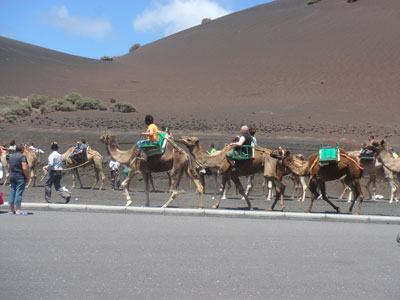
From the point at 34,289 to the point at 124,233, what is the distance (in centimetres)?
460

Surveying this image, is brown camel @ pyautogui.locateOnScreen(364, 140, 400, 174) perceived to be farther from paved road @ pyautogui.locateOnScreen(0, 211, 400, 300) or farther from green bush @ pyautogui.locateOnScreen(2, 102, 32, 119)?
green bush @ pyautogui.locateOnScreen(2, 102, 32, 119)

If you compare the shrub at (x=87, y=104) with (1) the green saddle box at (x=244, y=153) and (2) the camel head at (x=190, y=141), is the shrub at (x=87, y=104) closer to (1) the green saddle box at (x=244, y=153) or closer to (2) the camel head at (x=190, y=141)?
(2) the camel head at (x=190, y=141)

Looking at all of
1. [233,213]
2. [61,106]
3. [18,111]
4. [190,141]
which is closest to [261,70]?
[61,106]

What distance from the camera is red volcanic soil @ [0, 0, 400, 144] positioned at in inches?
2352

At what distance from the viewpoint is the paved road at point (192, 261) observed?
725 centimetres

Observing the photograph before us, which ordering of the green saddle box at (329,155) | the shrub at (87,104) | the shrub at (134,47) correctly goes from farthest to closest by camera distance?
the shrub at (134,47)
the shrub at (87,104)
the green saddle box at (329,155)

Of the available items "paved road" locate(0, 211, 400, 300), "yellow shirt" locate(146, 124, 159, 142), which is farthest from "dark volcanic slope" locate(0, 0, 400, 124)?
"paved road" locate(0, 211, 400, 300)

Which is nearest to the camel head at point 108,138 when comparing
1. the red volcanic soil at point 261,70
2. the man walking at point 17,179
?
the man walking at point 17,179

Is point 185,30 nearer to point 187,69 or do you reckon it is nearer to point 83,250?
point 187,69

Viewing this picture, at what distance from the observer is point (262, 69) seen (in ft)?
267

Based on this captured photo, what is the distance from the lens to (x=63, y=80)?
266ft

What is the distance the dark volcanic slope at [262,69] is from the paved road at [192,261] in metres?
41.8

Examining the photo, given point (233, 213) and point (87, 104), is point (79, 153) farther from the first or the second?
point (87, 104)

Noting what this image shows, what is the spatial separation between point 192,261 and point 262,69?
7414cm
